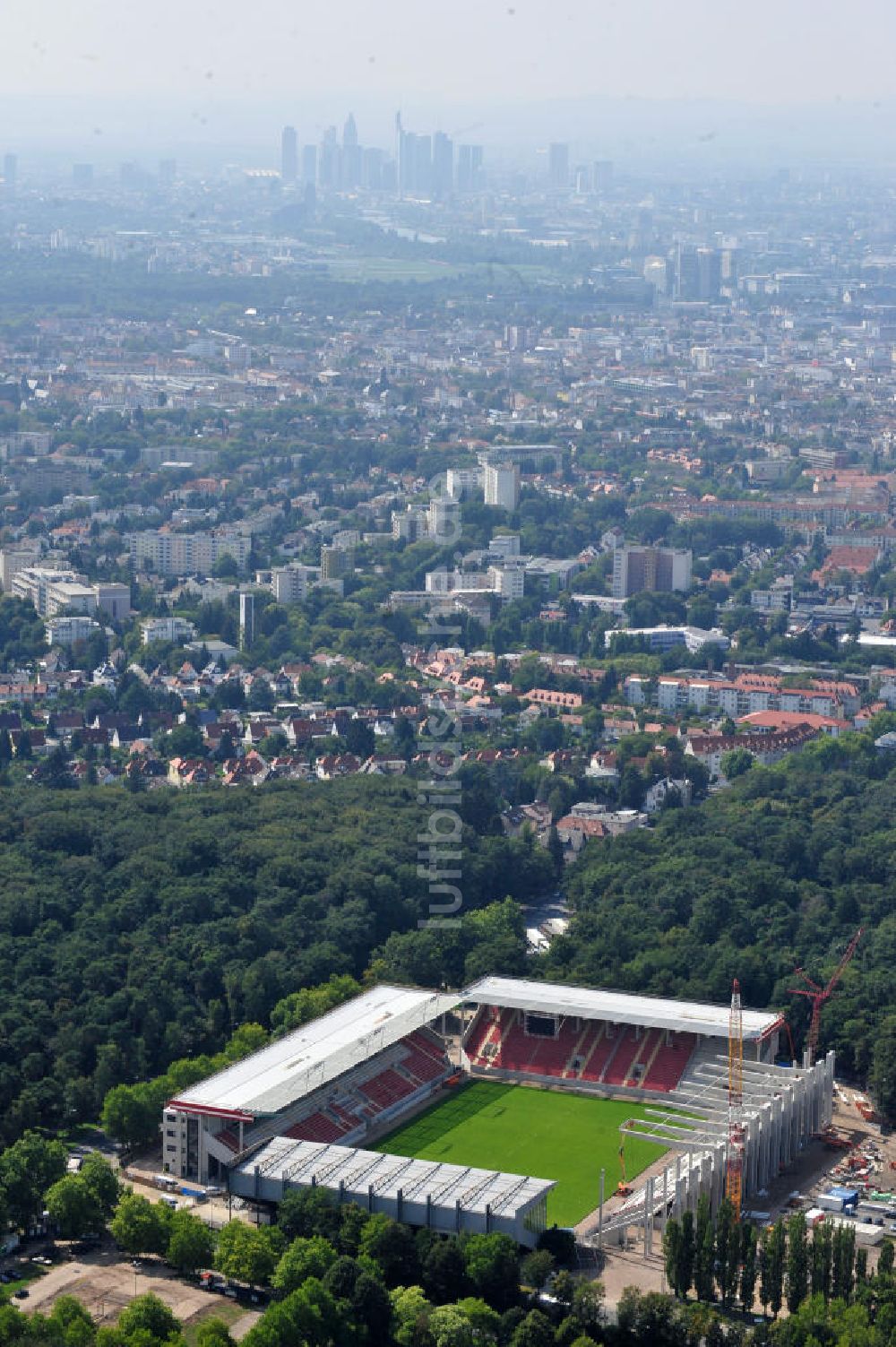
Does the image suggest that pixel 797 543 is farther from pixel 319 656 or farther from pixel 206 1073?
pixel 206 1073

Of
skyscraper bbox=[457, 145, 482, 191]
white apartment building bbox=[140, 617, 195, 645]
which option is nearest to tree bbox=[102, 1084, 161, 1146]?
white apartment building bbox=[140, 617, 195, 645]

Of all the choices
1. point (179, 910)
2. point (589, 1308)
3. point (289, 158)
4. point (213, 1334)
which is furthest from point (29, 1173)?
point (289, 158)

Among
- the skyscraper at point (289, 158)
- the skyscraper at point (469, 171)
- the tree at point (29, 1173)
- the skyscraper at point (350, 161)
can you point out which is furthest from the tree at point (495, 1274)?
the skyscraper at point (289, 158)

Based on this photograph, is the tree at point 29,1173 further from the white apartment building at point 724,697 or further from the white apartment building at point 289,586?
the white apartment building at point 289,586

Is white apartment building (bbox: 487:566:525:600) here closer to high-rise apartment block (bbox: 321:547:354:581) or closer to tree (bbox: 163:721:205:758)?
high-rise apartment block (bbox: 321:547:354:581)

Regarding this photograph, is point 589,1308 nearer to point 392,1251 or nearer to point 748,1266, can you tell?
point 748,1266
